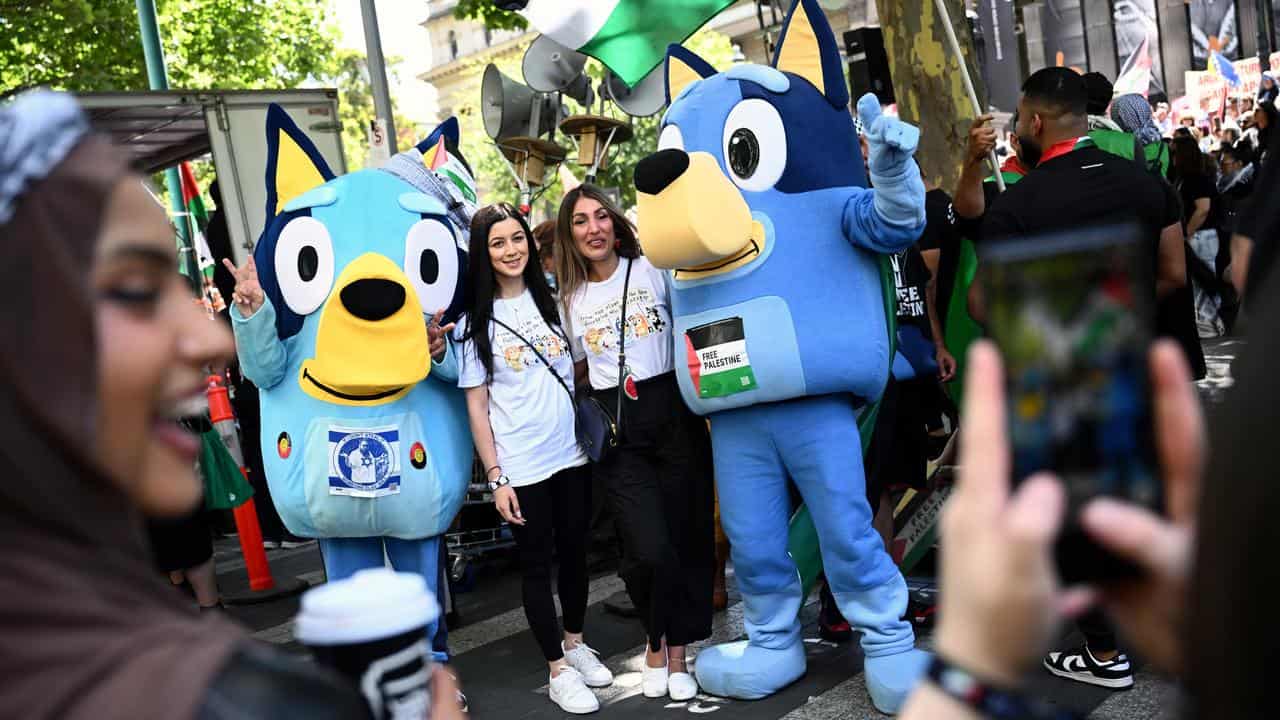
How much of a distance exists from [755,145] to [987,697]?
353 centimetres

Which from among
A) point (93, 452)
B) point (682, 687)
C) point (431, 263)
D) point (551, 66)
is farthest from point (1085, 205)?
point (551, 66)

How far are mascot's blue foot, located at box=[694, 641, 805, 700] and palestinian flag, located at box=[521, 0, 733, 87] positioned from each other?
280 centimetres

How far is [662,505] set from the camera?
4664 mm

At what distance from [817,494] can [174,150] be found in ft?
25.3

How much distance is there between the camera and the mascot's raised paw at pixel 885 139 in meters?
3.89

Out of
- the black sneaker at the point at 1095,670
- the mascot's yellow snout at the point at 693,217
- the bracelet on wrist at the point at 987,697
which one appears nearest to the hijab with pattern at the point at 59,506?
the bracelet on wrist at the point at 987,697

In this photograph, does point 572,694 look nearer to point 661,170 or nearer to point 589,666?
point 589,666

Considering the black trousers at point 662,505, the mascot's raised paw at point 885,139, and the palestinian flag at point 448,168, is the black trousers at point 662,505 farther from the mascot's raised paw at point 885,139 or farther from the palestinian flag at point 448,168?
the mascot's raised paw at point 885,139

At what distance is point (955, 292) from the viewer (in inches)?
205

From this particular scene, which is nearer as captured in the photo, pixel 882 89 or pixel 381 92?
pixel 882 89

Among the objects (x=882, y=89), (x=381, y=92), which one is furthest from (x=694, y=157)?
(x=381, y=92)

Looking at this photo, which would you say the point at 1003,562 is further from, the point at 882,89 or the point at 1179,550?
the point at 882,89

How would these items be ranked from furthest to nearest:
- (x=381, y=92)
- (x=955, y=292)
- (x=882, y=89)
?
1. (x=381, y=92)
2. (x=882, y=89)
3. (x=955, y=292)

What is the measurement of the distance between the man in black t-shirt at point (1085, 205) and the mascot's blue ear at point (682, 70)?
1.31 m
